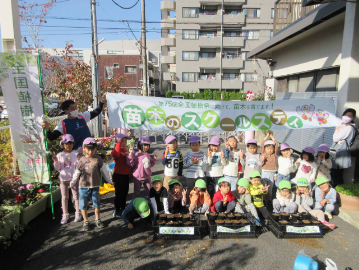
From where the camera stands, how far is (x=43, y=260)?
339 centimetres

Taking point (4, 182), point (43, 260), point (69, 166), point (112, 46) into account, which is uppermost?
point (112, 46)

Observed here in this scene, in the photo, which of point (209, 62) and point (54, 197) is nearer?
point (54, 197)

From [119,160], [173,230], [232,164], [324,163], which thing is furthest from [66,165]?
[324,163]

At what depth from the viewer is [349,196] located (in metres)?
4.67

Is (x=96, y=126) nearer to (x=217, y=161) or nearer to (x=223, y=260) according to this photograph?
(x=217, y=161)

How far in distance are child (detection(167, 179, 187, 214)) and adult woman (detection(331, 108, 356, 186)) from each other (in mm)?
3414

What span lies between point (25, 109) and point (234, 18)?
3585 cm

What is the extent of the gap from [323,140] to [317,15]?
11.4 feet

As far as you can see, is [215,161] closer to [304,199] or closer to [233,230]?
[233,230]

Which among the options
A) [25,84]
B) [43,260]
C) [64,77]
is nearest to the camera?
[43,260]

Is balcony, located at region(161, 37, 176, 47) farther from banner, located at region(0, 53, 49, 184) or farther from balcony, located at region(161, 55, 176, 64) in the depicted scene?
banner, located at region(0, 53, 49, 184)

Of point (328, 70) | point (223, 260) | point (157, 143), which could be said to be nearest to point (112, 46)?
point (157, 143)

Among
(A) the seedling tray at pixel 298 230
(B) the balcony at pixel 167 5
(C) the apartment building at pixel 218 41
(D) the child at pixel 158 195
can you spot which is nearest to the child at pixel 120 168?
(D) the child at pixel 158 195

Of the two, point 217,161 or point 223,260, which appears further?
point 217,161
